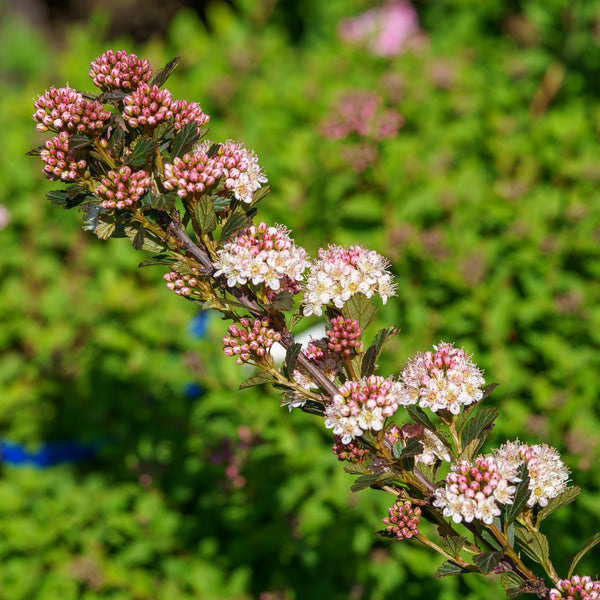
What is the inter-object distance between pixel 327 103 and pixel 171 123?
9.58ft

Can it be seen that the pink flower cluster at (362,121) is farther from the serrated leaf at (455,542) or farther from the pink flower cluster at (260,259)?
the serrated leaf at (455,542)

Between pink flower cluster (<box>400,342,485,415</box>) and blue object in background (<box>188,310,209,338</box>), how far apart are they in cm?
188

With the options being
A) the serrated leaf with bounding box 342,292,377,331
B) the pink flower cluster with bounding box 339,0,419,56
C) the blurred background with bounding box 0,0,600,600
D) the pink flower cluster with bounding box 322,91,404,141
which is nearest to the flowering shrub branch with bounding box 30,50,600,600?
the serrated leaf with bounding box 342,292,377,331

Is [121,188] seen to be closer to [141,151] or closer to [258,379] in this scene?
[141,151]

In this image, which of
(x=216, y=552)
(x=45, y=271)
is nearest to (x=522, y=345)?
(x=216, y=552)

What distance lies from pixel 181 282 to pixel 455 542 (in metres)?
0.72

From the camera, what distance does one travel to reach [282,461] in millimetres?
2539

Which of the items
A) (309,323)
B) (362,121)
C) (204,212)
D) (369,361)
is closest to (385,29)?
(362,121)

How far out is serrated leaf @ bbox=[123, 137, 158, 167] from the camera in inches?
47.8

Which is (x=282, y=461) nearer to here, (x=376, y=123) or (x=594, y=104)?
(x=376, y=123)

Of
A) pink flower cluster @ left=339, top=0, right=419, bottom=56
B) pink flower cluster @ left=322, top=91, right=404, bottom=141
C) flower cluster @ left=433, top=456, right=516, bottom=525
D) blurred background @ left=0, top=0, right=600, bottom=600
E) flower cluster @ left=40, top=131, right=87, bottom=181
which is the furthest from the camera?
pink flower cluster @ left=339, top=0, right=419, bottom=56

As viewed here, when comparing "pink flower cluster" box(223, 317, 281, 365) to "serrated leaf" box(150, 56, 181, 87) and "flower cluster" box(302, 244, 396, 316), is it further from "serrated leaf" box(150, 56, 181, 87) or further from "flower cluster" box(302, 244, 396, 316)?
"serrated leaf" box(150, 56, 181, 87)

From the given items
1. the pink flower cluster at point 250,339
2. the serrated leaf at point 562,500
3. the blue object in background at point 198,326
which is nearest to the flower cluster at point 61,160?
the pink flower cluster at point 250,339

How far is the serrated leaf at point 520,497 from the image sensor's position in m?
1.15
